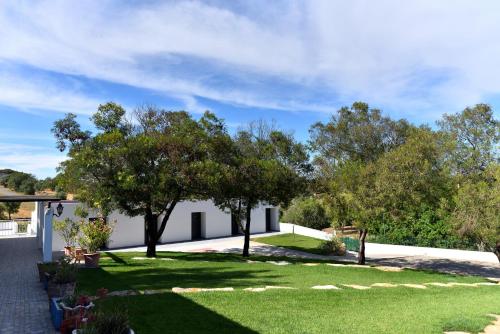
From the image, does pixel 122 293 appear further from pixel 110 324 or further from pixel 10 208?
pixel 10 208

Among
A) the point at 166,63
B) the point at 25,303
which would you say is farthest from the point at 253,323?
the point at 166,63

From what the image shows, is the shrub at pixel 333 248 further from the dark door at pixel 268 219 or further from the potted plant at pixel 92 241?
the potted plant at pixel 92 241

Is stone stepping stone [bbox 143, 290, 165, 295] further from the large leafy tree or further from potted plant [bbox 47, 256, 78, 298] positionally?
the large leafy tree

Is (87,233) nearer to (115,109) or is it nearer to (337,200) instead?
(115,109)

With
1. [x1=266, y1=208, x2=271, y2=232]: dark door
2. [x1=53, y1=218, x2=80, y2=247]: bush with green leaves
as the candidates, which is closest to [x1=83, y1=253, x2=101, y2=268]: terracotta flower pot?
[x1=53, y1=218, x2=80, y2=247]: bush with green leaves

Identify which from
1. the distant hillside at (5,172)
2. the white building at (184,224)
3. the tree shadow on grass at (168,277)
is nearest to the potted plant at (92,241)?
the tree shadow on grass at (168,277)

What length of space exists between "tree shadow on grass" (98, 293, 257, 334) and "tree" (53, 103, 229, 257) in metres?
7.68

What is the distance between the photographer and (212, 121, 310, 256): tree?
18.5 meters

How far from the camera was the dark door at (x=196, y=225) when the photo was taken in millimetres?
31500

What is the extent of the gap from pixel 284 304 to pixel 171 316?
2.61m

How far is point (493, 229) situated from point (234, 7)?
12.0m

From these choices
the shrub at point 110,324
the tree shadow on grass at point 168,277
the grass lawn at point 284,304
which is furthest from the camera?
the tree shadow on grass at point 168,277

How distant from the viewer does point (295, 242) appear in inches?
1207

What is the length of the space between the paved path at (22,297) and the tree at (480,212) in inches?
559
